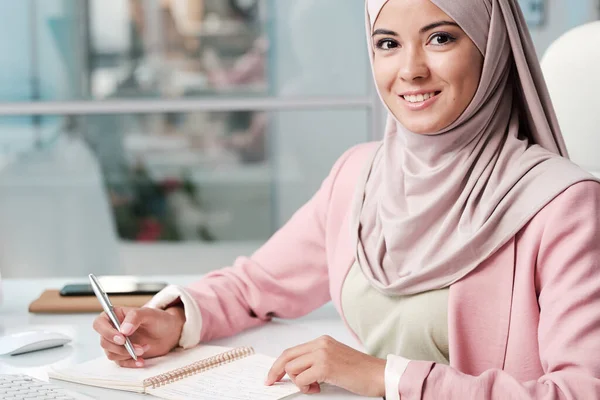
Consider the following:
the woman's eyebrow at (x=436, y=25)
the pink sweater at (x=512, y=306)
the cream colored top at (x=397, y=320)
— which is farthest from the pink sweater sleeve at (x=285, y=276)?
the woman's eyebrow at (x=436, y=25)

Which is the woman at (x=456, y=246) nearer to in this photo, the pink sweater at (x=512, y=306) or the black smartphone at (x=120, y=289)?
the pink sweater at (x=512, y=306)

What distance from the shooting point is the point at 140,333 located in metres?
1.33

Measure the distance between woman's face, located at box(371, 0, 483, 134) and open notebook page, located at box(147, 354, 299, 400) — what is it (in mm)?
421

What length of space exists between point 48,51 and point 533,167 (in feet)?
9.19

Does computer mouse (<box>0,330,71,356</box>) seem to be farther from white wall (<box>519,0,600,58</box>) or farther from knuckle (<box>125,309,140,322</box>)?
white wall (<box>519,0,600,58</box>)

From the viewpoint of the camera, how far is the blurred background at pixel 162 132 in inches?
138

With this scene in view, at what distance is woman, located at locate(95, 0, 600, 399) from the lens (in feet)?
3.68

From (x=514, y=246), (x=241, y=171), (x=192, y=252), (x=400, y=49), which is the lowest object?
(x=192, y=252)

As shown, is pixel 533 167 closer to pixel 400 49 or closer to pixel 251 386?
pixel 400 49

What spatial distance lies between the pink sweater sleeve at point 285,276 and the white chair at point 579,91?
46 cm

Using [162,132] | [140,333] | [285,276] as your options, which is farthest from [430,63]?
[162,132]

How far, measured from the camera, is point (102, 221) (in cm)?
379

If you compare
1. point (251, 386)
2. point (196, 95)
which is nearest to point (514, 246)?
point (251, 386)

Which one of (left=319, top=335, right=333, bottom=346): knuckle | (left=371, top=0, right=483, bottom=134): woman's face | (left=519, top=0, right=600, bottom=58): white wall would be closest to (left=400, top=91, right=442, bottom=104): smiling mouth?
(left=371, top=0, right=483, bottom=134): woman's face
